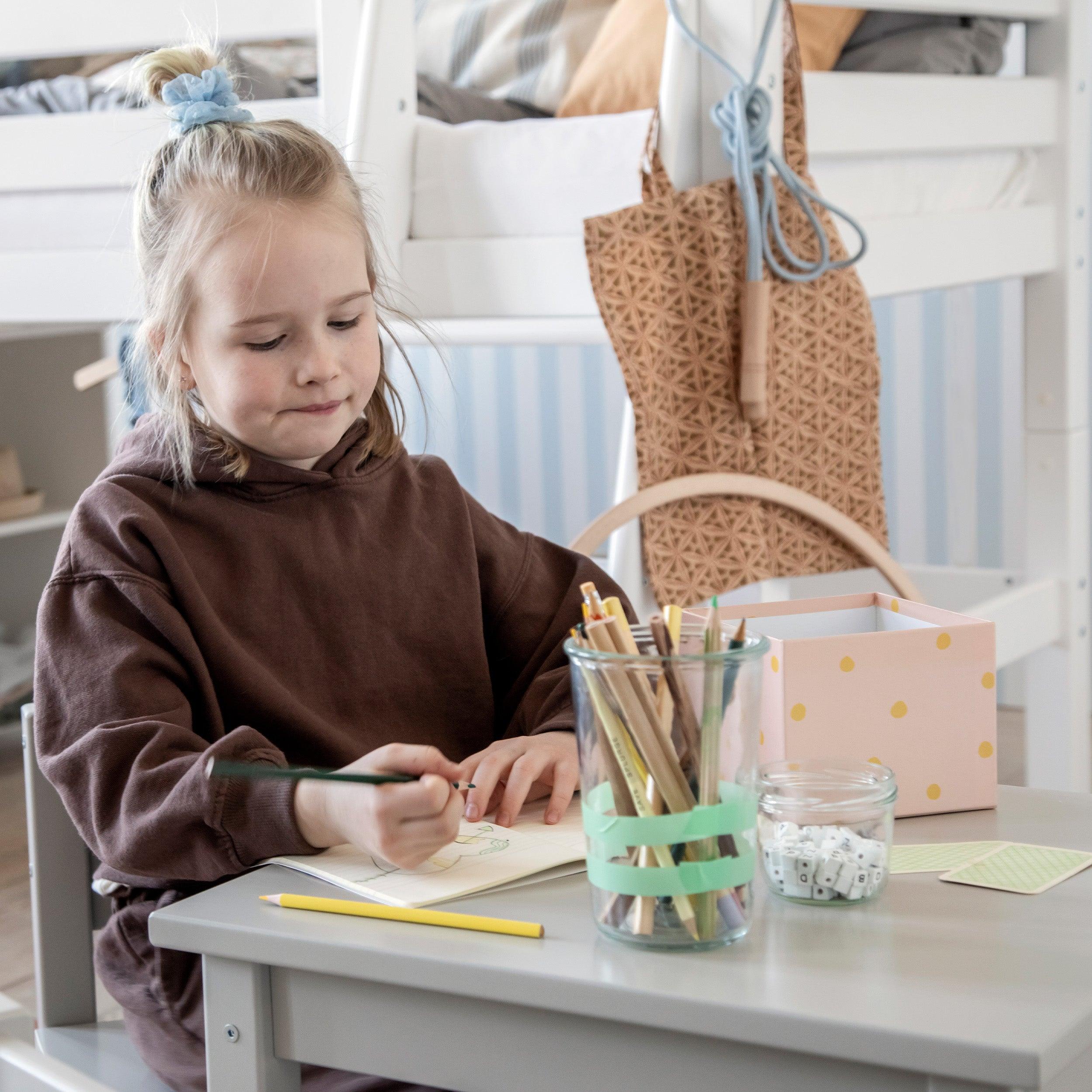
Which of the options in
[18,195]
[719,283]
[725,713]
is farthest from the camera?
[18,195]

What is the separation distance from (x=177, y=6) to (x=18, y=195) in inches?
14.1

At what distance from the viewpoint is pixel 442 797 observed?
69 cm

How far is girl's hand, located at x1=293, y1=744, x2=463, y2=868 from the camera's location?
0.70 m

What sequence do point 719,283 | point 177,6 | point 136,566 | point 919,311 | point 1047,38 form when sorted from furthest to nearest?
point 919,311 < point 1047,38 < point 177,6 < point 719,283 < point 136,566

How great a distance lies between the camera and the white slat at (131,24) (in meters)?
1.67

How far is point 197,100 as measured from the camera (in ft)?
3.29

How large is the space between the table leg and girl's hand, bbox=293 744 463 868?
0.28ft

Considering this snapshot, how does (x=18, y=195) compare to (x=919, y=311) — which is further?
(x=919, y=311)

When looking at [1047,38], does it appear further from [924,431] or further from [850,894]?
[850,894]

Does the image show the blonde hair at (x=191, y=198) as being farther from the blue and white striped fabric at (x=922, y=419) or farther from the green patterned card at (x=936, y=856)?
the blue and white striped fabric at (x=922, y=419)

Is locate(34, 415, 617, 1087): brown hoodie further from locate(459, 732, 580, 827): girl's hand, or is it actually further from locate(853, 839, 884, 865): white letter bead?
locate(853, 839, 884, 865): white letter bead

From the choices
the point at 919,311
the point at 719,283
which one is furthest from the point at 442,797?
the point at 919,311

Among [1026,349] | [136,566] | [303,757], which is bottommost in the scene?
[303,757]

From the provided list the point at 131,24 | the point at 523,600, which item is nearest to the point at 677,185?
the point at 523,600
